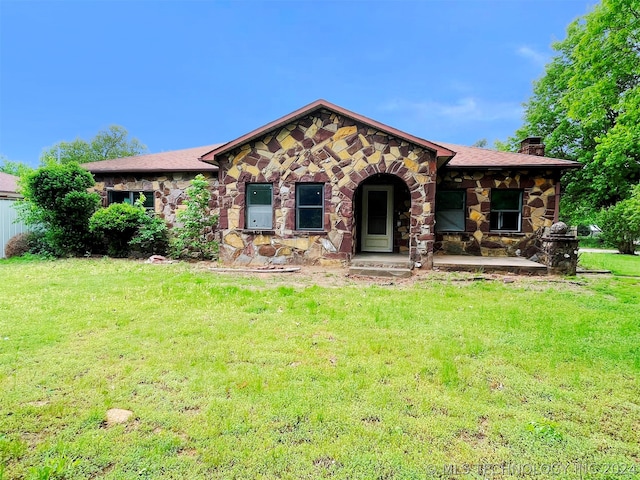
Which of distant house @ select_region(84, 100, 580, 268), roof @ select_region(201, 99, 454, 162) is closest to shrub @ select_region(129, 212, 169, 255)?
distant house @ select_region(84, 100, 580, 268)

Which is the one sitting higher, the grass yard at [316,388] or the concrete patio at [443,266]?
the concrete patio at [443,266]

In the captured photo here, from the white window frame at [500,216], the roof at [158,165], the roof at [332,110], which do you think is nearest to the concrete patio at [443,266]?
the white window frame at [500,216]

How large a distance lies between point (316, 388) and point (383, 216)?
930 centimetres

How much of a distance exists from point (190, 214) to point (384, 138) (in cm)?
667

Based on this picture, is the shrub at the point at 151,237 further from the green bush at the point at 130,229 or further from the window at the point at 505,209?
the window at the point at 505,209

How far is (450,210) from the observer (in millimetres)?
11352

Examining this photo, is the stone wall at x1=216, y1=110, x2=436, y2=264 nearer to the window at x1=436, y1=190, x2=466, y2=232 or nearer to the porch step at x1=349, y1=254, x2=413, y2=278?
the porch step at x1=349, y1=254, x2=413, y2=278

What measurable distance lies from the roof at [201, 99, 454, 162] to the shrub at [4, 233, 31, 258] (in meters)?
7.87

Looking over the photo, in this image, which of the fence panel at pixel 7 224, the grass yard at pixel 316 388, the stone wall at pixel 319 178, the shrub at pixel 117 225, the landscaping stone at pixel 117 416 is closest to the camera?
the grass yard at pixel 316 388

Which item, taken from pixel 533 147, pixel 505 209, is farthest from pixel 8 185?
pixel 533 147

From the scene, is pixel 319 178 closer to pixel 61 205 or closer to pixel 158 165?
pixel 158 165

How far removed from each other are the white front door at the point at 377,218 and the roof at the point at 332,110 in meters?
2.57

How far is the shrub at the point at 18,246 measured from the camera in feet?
40.4

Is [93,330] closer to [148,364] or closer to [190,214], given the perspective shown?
[148,364]
